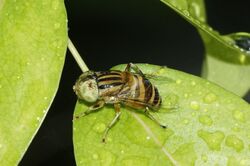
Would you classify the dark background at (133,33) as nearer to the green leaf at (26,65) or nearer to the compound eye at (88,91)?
the compound eye at (88,91)

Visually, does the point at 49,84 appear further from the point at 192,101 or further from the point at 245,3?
the point at 245,3

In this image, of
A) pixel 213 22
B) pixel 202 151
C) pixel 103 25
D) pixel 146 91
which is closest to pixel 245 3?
pixel 213 22

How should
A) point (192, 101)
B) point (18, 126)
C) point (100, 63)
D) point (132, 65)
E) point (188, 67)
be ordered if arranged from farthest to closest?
point (188, 67) < point (100, 63) < point (132, 65) < point (192, 101) < point (18, 126)

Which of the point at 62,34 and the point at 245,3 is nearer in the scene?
the point at 62,34

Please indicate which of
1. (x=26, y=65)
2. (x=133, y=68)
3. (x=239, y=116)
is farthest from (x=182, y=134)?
(x=26, y=65)

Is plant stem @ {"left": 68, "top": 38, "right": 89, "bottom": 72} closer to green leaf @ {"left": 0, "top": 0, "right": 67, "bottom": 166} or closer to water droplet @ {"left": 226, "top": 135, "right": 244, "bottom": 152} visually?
green leaf @ {"left": 0, "top": 0, "right": 67, "bottom": 166}

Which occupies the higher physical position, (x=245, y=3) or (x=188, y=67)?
(x=245, y=3)

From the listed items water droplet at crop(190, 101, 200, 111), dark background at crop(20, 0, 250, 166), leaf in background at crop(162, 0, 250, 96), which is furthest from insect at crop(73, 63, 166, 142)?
dark background at crop(20, 0, 250, 166)
